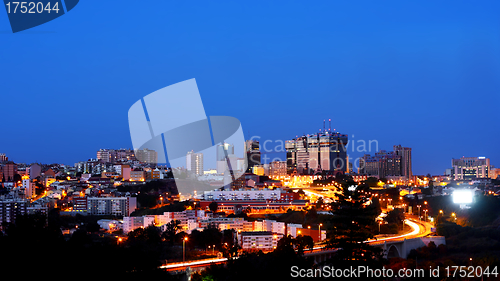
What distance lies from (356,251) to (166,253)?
4.72 m

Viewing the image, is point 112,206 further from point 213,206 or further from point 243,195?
point 243,195

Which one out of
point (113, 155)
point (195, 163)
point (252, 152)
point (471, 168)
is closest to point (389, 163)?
point (471, 168)

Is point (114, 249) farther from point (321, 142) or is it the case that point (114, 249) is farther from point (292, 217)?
point (321, 142)

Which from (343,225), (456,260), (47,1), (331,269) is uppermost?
(47,1)

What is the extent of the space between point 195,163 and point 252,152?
5669 mm

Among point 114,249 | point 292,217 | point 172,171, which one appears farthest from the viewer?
point 172,171

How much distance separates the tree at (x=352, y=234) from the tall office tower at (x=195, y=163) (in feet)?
85.3

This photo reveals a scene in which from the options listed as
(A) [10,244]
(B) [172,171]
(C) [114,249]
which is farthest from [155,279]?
(B) [172,171]

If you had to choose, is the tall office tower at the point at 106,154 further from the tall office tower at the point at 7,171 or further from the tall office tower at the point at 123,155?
the tall office tower at the point at 7,171

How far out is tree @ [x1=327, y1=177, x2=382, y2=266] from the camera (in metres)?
5.52

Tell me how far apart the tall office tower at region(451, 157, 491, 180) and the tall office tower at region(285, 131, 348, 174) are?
7.50m

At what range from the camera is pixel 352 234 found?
18.3ft

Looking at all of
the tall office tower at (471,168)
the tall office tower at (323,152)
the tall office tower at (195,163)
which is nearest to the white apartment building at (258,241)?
the tall office tower at (195,163)

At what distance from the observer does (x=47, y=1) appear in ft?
16.9
